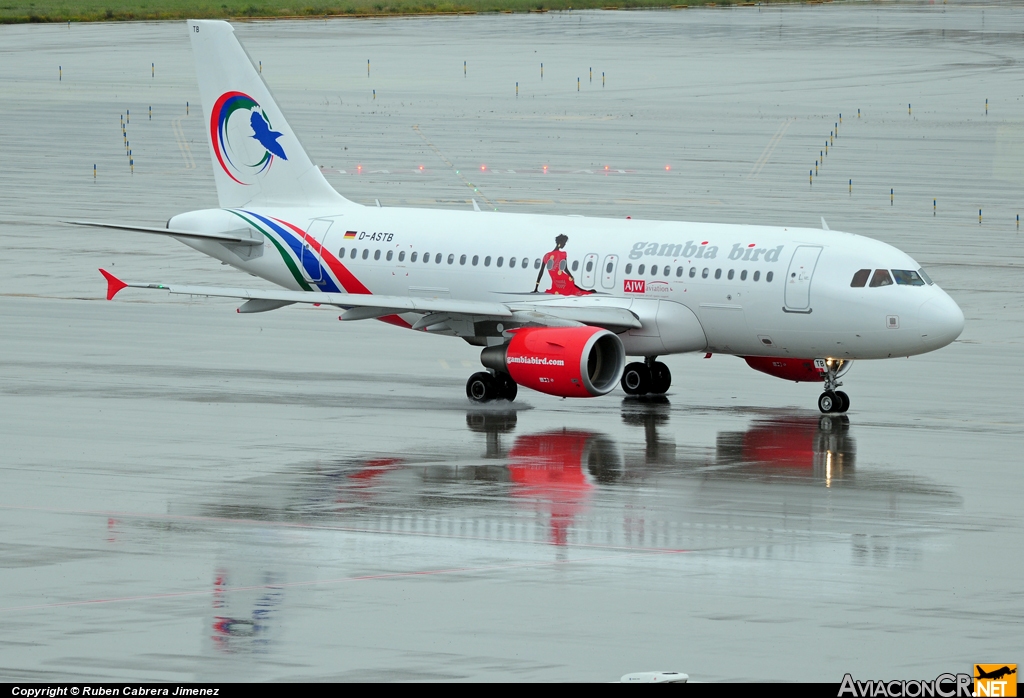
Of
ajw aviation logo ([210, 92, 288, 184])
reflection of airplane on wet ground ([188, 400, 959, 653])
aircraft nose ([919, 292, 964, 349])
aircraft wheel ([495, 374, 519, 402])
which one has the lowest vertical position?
reflection of airplane on wet ground ([188, 400, 959, 653])

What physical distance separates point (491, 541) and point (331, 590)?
352cm

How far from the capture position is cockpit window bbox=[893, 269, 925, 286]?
36438mm

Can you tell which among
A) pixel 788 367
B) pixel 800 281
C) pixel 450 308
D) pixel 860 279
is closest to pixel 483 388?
pixel 450 308

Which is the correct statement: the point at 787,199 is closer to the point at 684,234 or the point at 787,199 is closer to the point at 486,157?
the point at 486,157

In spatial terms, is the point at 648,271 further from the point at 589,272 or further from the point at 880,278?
the point at 880,278

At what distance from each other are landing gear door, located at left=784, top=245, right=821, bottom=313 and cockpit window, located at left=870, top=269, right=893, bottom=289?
1.24 meters

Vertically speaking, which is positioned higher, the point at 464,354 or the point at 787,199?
the point at 787,199

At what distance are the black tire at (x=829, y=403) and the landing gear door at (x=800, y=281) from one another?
1.90m

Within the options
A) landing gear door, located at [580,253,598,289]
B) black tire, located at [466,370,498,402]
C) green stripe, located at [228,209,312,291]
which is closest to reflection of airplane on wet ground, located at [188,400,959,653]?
black tire, located at [466,370,498,402]

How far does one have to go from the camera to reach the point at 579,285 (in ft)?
129

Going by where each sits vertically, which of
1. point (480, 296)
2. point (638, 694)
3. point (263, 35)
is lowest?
point (638, 694)

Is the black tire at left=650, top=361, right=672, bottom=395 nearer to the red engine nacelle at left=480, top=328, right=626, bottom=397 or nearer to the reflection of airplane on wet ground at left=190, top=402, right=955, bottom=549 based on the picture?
the red engine nacelle at left=480, top=328, right=626, bottom=397

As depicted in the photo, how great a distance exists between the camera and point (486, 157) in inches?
3238

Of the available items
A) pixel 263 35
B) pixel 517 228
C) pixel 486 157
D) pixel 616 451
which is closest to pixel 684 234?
pixel 517 228
